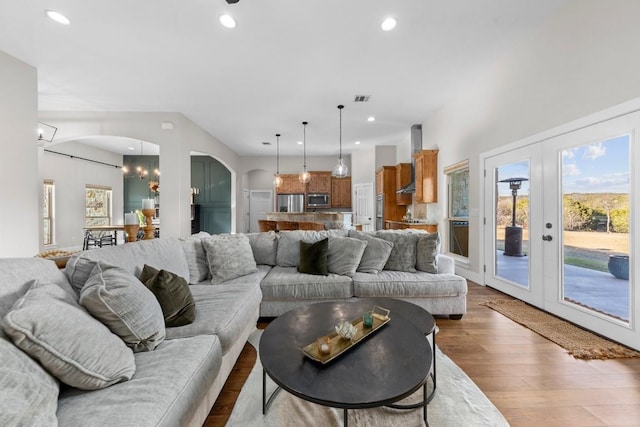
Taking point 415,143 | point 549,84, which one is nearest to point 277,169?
point 415,143

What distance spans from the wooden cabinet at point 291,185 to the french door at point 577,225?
235 inches

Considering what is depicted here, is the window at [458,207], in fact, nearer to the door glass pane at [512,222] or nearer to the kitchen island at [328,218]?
the door glass pane at [512,222]

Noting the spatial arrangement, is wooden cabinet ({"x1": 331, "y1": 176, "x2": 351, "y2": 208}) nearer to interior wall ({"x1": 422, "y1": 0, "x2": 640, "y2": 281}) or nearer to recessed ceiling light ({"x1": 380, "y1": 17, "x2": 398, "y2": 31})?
interior wall ({"x1": 422, "y1": 0, "x2": 640, "y2": 281})

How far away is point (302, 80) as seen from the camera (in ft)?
13.0

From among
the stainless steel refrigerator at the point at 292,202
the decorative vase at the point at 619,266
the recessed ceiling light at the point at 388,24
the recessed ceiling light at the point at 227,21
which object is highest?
the recessed ceiling light at the point at 388,24

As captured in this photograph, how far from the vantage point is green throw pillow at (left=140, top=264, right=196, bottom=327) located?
165 cm

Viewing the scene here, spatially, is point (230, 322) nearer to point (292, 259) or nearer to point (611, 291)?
point (292, 259)

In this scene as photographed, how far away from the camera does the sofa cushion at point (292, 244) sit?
321 centimetres

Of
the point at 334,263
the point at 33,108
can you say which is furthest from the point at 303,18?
the point at 33,108

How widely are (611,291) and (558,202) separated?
910 millimetres

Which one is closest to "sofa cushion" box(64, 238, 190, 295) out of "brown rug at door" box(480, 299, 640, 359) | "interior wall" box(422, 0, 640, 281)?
"brown rug at door" box(480, 299, 640, 359)

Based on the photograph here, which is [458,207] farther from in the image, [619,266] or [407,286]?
[407,286]

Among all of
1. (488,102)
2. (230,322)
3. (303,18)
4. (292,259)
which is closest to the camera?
(230,322)

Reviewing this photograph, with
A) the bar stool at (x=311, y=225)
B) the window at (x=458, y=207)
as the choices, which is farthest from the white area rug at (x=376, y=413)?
the bar stool at (x=311, y=225)
